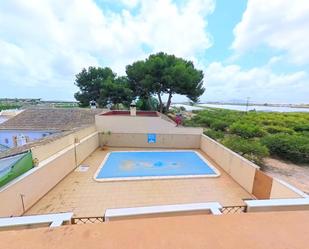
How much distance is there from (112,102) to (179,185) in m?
19.4

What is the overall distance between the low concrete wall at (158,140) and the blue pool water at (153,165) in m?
0.77

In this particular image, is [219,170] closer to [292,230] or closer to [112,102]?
[292,230]

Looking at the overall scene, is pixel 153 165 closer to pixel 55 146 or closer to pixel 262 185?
pixel 55 146

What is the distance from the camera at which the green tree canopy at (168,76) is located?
18.0 m

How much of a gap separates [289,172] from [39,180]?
36.4 feet

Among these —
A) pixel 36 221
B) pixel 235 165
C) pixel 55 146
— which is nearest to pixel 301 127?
pixel 235 165

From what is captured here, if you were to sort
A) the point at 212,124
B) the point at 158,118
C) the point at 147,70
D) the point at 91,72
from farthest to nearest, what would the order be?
the point at 91,72 < the point at 212,124 < the point at 147,70 < the point at 158,118

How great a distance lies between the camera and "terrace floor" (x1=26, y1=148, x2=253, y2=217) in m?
5.65

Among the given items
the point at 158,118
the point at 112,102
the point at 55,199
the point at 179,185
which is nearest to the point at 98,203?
the point at 55,199

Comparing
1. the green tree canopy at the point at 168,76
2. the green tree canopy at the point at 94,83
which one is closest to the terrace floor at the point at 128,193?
the green tree canopy at the point at 168,76

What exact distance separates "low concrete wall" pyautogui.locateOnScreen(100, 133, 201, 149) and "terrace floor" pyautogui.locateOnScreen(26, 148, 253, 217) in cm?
444

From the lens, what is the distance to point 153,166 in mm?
9547

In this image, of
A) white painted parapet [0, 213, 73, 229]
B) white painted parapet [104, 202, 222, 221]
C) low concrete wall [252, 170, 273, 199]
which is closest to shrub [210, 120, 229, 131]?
low concrete wall [252, 170, 273, 199]

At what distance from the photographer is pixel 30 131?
13.5 m
